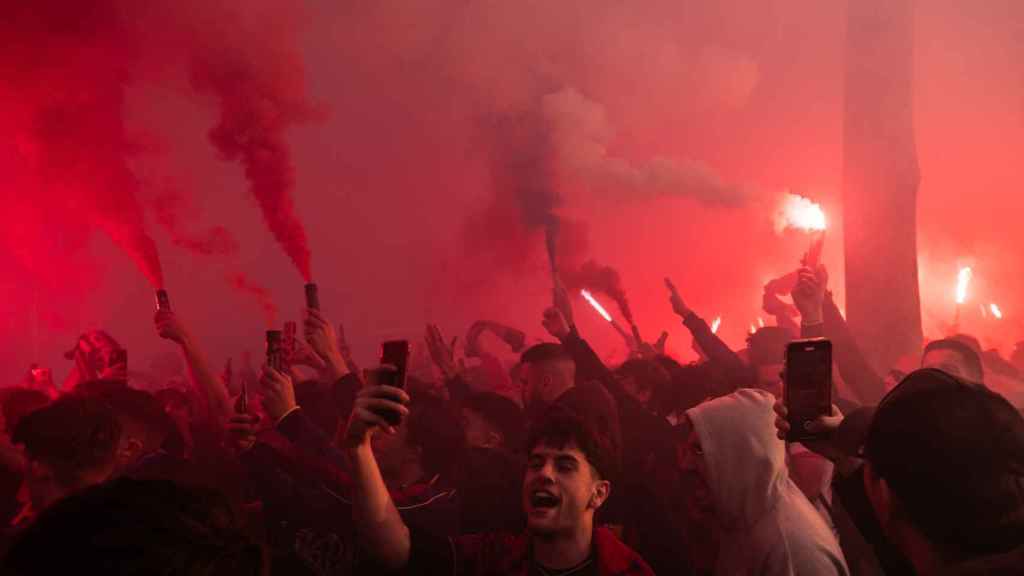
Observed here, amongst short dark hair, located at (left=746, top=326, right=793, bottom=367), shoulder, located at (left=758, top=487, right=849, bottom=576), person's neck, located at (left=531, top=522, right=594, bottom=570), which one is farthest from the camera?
short dark hair, located at (left=746, top=326, right=793, bottom=367)

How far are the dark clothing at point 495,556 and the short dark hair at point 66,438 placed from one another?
48.5 inches

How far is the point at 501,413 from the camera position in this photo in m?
3.71

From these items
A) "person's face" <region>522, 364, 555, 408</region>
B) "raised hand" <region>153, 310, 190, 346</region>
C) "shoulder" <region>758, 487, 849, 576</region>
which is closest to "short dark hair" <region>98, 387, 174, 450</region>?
"raised hand" <region>153, 310, 190, 346</region>

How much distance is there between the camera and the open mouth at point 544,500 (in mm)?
2211

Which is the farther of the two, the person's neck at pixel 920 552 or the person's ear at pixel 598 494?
the person's ear at pixel 598 494

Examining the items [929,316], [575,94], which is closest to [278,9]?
[575,94]

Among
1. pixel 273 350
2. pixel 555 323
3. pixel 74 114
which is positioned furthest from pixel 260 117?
pixel 273 350

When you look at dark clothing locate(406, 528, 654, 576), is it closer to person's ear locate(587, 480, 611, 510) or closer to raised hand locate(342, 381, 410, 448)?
person's ear locate(587, 480, 611, 510)

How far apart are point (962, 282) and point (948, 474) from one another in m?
5.83

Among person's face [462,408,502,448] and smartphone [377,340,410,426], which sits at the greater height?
smartphone [377,340,410,426]

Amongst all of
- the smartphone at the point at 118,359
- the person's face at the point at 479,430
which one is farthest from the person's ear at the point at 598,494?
the smartphone at the point at 118,359

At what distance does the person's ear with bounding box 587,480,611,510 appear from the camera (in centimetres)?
230

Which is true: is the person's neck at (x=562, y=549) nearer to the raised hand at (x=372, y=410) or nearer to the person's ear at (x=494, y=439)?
the raised hand at (x=372, y=410)

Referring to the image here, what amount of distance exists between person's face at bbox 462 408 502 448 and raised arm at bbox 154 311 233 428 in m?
1.17
